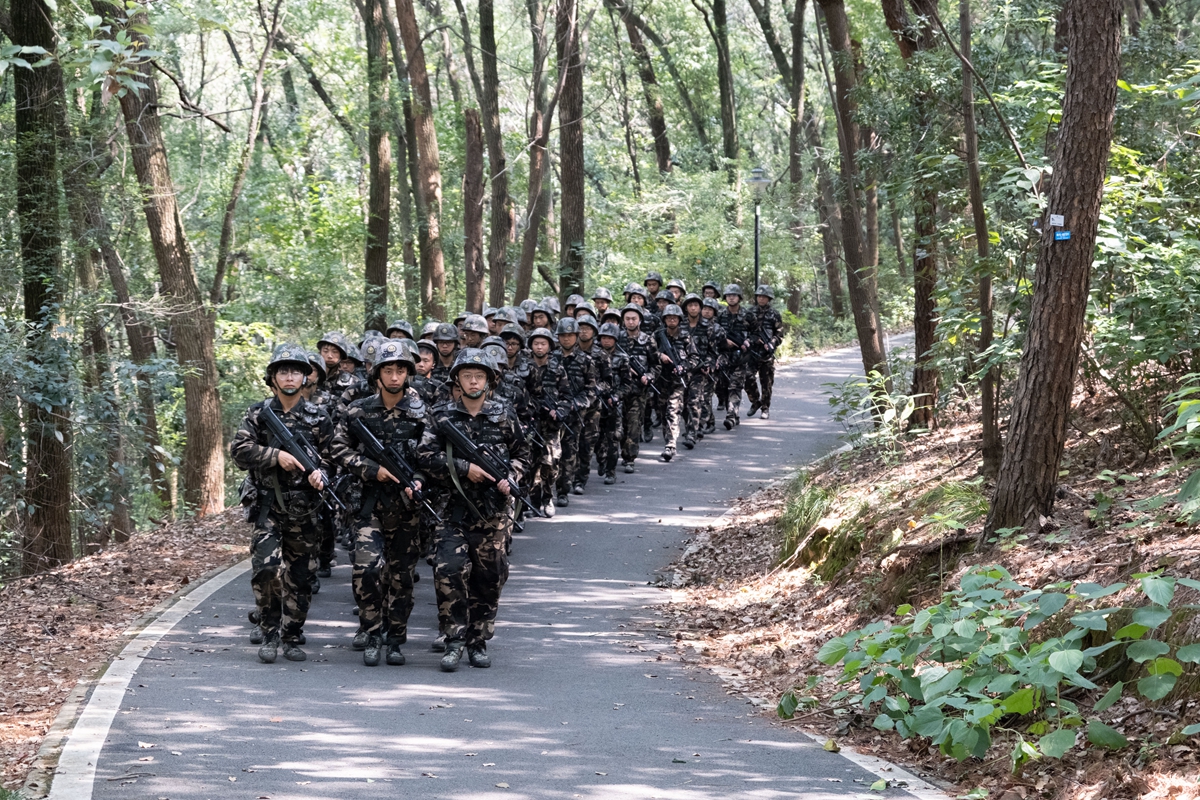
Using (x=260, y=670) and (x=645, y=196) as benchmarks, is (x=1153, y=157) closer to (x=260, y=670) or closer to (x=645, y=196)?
(x=260, y=670)

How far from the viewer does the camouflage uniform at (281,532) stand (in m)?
9.03

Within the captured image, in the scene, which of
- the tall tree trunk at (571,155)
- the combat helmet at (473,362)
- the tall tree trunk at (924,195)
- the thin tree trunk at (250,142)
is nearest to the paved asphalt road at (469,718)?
the combat helmet at (473,362)

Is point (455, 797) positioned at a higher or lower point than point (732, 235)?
lower

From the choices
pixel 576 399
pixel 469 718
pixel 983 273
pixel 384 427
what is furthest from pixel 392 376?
pixel 576 399

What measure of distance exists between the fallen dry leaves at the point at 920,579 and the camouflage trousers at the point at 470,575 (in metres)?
1.71

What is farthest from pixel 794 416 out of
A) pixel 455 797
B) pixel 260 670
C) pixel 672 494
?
pixel 455 797

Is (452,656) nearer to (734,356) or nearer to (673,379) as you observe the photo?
(673,379)

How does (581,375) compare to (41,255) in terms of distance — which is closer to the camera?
(41,255)

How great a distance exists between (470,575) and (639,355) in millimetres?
8453

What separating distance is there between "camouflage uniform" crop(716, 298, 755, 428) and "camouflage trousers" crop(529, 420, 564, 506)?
612cm

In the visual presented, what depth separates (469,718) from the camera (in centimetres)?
766

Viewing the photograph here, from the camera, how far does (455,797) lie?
6121 mm

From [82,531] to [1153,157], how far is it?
54.1ft

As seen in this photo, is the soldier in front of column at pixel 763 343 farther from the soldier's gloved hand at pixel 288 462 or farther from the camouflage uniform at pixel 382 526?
the soldier's gloved hand at pixel 288 462
